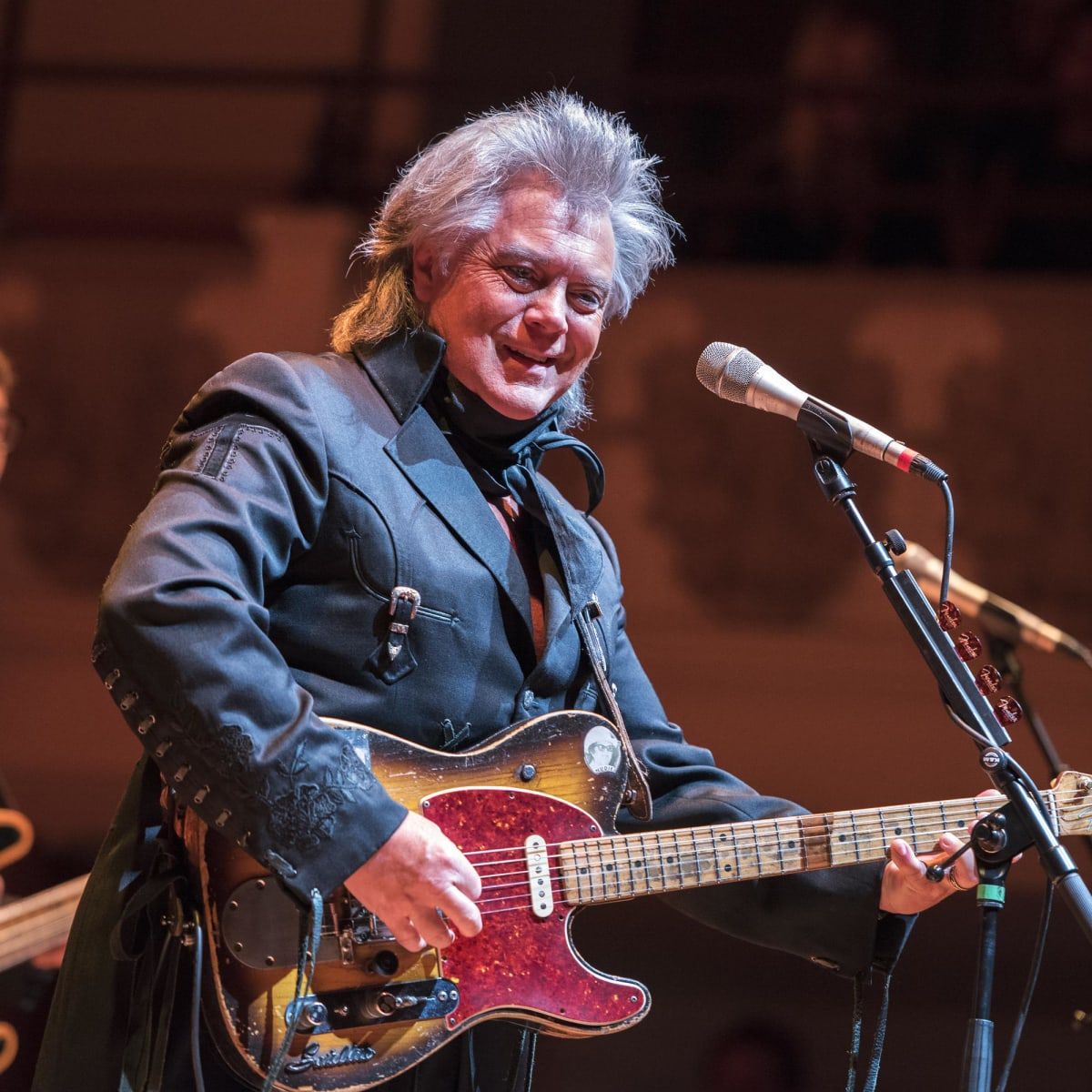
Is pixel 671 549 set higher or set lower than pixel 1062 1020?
higher

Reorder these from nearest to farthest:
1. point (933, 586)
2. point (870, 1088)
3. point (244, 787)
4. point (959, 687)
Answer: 1. point (244, 787)
2. point (959, 687)
3. point (870, 1088)
4. point (933, 586)

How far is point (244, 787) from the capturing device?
1.68 metres

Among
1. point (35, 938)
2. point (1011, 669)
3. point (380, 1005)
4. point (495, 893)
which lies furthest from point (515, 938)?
point (35, 938)

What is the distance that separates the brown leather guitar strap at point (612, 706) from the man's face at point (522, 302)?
321 mm

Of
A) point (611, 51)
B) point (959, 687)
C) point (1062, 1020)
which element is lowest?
point (1062, 1020)

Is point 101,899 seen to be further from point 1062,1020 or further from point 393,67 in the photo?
point 393,67

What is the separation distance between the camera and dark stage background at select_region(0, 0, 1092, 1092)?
5332 mm

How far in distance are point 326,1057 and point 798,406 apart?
103cm

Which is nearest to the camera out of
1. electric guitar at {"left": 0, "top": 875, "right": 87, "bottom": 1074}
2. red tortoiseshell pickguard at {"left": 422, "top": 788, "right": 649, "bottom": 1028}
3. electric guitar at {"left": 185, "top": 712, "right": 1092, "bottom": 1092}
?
electric guitar at {"left": 185, "top": 712, "right": 1092, "bottom": 1092}

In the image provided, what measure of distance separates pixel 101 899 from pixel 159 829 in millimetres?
117

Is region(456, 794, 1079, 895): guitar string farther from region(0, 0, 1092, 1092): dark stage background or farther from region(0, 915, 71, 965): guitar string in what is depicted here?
region(0, 0, 1092, 1092): dark stage background

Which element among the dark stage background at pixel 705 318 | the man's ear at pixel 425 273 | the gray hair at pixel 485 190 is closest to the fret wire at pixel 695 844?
the gray hair at pixel 485 190

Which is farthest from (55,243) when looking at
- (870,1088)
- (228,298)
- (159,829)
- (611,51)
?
(870,1088)

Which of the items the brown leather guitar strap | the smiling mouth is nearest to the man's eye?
the smiling mouth
